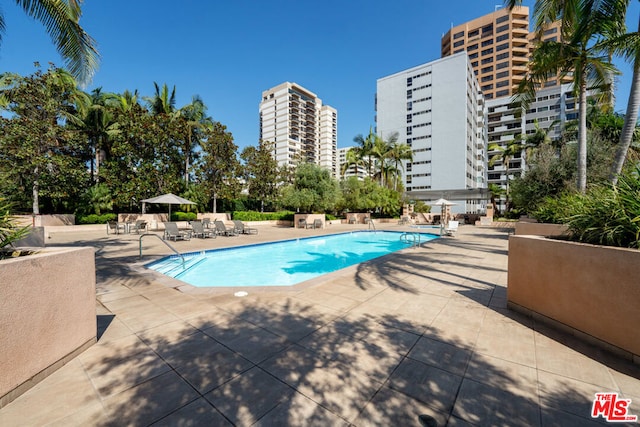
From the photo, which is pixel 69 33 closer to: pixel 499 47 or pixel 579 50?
pixel 579 50

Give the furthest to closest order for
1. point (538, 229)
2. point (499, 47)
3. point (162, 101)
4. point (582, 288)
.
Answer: point (499, 47) < point (162, 101) < point (538, 229) < point (582, 288)

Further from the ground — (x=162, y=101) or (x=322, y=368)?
(x=162, y=101)

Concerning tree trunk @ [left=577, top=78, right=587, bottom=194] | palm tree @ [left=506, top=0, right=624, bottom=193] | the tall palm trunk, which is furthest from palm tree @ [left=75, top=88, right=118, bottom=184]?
tree trunk @ [left=577, top=78, right=587, bottom=194]

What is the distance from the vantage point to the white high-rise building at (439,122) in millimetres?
47562

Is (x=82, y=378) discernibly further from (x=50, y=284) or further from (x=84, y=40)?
(x=84, y=40)

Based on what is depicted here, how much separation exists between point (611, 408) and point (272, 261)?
10.1 meters

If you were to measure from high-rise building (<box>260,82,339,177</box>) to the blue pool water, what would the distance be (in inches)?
2477

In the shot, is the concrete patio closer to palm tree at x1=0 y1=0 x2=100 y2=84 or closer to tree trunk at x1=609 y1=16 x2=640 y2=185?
palm tree at x1=0 y1=0 x2=100 y2=84

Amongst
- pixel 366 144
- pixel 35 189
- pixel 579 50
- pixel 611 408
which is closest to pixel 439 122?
pixel 366 144

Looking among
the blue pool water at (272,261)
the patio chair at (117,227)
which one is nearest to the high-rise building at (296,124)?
the patio chair at (117,227)

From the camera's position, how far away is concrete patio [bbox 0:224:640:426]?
7.11ft

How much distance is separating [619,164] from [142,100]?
35.3 metres

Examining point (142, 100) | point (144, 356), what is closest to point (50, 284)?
point (144, 356)

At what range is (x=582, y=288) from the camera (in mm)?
3328
